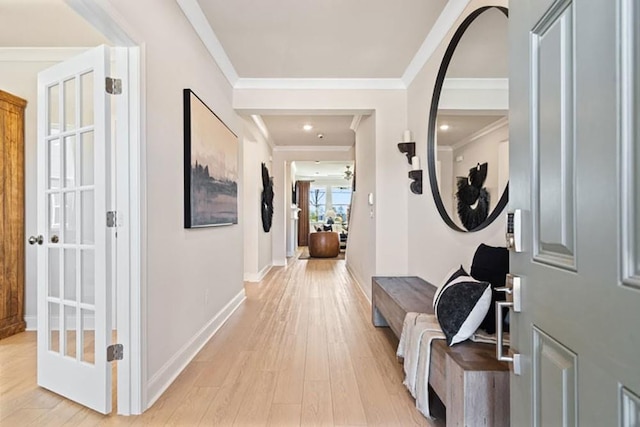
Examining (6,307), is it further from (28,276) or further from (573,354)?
(573,354)

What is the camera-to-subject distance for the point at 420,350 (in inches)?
73.6

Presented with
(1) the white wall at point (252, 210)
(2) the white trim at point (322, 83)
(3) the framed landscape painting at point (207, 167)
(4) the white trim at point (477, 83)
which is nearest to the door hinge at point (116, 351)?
(3) the framed landscape painting at point (207, 167)

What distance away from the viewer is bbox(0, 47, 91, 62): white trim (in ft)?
10.8

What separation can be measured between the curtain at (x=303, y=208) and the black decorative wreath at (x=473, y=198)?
10.4 m

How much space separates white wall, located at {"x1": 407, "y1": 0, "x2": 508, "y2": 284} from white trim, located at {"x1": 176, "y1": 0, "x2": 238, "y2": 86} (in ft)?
6.15

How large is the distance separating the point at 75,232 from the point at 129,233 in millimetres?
411

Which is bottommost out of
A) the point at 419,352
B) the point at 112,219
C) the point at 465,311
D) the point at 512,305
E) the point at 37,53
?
the point at 419,352

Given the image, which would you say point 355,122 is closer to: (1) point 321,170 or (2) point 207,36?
(2) point 207,36

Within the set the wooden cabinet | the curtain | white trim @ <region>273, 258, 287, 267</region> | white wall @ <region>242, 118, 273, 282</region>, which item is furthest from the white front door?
the curtain

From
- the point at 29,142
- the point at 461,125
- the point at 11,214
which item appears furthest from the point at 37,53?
the point at 461,125

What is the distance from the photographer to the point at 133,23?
74.2 inches

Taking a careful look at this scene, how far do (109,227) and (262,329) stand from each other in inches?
72.7

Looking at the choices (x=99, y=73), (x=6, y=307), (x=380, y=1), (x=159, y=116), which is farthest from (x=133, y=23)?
(x=6, y=307)

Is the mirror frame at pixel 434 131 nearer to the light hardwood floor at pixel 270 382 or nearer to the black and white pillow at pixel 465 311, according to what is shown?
the black and white pillow at pixel 465 311
